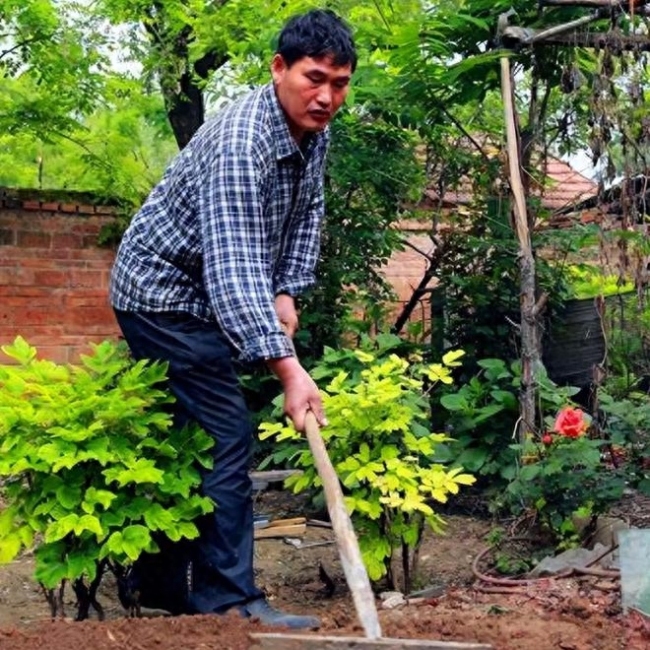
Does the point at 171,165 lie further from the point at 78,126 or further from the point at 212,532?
the point at 78,126

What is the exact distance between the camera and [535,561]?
14.6 ft

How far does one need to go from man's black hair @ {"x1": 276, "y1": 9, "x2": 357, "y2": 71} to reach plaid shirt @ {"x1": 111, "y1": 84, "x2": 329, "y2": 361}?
0.17 m

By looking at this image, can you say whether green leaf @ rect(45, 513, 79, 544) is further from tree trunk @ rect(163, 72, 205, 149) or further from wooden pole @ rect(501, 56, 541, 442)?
tree trunk @ rect(163, 72, 205, 149)

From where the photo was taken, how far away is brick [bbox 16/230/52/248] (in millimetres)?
8594

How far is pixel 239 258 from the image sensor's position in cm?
318

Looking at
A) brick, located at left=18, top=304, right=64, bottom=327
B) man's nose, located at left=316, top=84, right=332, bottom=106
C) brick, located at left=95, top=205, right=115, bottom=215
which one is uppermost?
brick, located at left=95, top=205, right=115, bottom=215

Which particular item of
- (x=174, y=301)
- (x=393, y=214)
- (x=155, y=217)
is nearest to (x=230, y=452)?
(x=174, y=301)

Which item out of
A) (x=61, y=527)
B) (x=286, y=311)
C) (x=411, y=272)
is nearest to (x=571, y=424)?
(x=286, y=311)

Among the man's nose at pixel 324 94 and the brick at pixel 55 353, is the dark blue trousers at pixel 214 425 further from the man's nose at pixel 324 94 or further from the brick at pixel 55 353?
the brick at pixel 55 353

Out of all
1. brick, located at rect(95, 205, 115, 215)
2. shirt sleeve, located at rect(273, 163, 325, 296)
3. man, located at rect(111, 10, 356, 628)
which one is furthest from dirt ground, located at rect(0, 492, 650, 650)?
brick, located at rect(95, 205, 115, 215)

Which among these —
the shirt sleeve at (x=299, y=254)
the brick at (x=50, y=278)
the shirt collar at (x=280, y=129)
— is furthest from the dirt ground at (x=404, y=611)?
the brick at (x=50, y=278)

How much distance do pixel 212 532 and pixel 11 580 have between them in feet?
5.46

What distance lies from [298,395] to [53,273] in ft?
20.0

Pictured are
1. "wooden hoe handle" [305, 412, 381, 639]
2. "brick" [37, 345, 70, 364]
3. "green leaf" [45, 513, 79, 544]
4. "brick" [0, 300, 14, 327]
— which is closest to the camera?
"wooden hoe handle" [305, 412, 381, 639]
